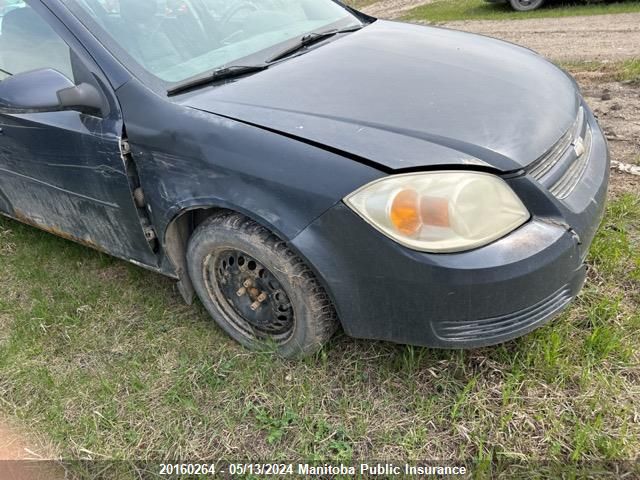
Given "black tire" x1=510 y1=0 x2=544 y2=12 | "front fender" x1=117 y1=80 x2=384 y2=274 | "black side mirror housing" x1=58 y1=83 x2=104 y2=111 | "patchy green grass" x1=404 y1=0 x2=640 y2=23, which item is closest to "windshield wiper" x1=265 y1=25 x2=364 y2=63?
"front fender" x1=117 y1=80 x2=384 y2=274

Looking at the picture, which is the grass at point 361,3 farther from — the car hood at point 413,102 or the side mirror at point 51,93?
the side mirror at point 51,93

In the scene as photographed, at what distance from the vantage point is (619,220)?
8.89ft

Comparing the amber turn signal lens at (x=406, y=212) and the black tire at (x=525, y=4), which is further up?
the amber turn signal lens at (x=406, y=212)

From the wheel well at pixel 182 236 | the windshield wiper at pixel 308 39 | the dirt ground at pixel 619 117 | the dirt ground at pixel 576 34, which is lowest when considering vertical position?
the dirt ground at pixel 576 34

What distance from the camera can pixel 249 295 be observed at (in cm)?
220

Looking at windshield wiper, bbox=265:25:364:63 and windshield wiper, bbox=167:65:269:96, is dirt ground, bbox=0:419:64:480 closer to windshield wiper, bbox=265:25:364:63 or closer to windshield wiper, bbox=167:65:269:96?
windshield wiper, bbox=167:65:269:96

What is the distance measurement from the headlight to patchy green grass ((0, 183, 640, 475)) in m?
0.64

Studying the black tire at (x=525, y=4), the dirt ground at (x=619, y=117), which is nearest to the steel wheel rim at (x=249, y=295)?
the dirt ground at (x=619, y=117)

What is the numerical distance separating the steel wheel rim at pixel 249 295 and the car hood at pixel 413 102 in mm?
595

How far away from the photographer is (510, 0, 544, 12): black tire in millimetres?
9352

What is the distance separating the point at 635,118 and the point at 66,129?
3.72 meters

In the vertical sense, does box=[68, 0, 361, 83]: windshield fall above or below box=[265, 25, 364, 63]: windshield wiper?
above

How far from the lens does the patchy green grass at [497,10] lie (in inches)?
329

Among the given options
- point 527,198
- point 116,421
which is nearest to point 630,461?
point 527,198
